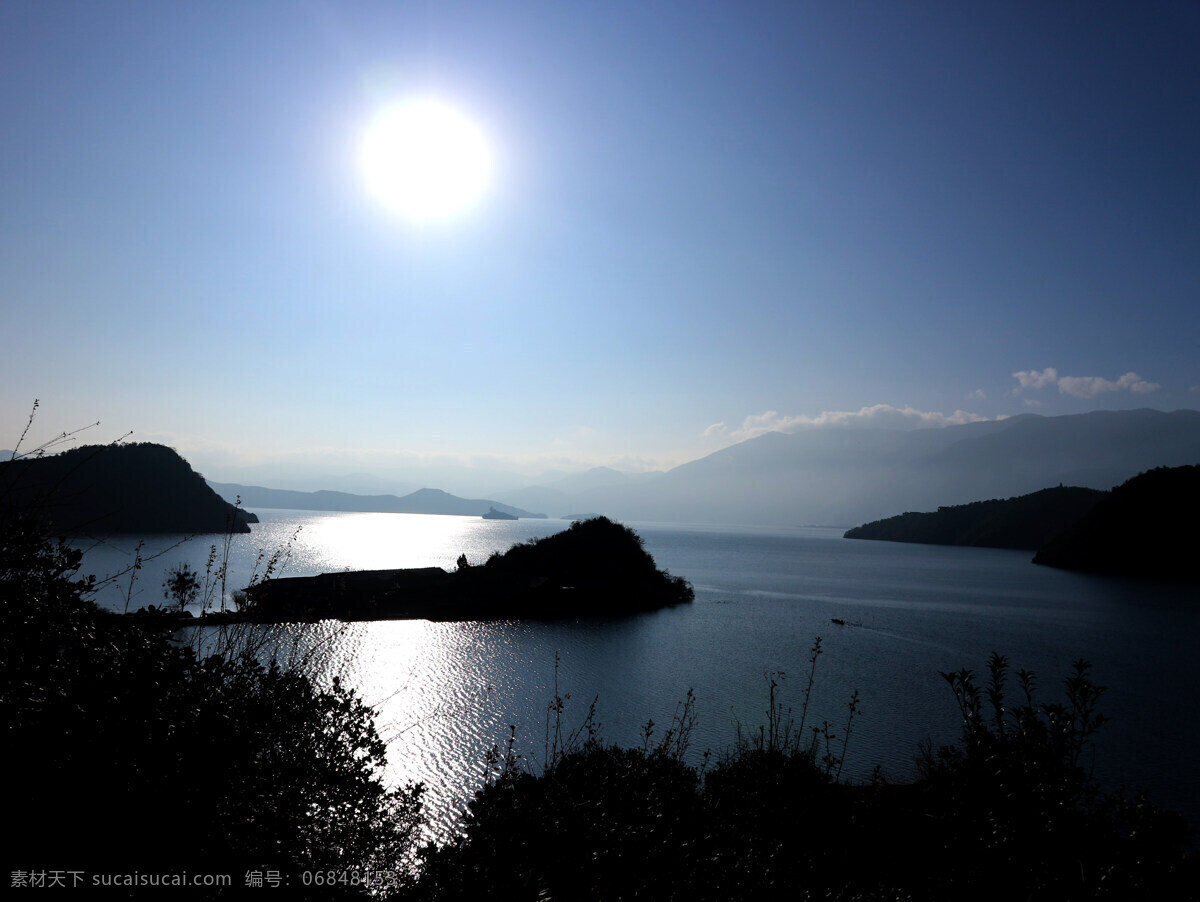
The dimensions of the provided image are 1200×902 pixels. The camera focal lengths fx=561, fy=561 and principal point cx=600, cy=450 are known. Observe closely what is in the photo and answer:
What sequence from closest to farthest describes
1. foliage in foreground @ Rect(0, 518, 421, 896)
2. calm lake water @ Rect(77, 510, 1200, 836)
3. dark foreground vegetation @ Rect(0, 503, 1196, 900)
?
1. foliage in foreground @ Rect(0, 518, 421, 896)
2. dark foreground vegetation @ Rect(0, 503, 1196, 900)
3. calm lake water @ Rect(77, 510, 1200, 836)

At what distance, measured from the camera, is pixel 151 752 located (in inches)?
143

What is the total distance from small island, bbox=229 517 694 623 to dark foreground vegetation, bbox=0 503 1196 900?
37098 mm

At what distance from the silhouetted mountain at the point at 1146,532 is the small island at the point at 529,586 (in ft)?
260

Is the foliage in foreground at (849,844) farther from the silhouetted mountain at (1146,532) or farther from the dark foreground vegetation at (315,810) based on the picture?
the silhouetted mountain at (1146,532)

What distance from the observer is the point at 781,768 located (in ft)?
38.0

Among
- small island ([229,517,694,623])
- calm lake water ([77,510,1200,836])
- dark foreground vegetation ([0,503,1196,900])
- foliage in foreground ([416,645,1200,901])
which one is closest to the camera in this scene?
dark foreground vegetation ([0,503,1196,900])

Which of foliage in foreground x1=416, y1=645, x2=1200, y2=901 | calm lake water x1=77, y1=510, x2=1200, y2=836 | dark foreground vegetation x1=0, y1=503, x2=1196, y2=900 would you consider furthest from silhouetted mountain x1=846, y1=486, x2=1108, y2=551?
dark foreground vegetation x1=0, y1=503, x2=1196, y2=900

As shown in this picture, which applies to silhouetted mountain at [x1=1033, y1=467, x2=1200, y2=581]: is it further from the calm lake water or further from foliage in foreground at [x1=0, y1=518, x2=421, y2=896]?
foliage in foreground at [x1=0, y1=518, x2=421, y2=896]

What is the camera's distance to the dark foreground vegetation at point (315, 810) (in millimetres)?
3359

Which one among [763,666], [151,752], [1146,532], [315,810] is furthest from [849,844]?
[1146,532]

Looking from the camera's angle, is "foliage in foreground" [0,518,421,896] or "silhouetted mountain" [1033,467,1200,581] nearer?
"foliage in foreground" [0,518,421,896]

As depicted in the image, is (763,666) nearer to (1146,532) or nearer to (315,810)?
(315,810)

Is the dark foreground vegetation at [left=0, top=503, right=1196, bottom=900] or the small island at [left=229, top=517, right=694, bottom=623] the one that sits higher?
the dark foreground vegetation at [left=0, top=503, right=1196, bottom=900]

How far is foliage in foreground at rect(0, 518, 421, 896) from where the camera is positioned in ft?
10.7
